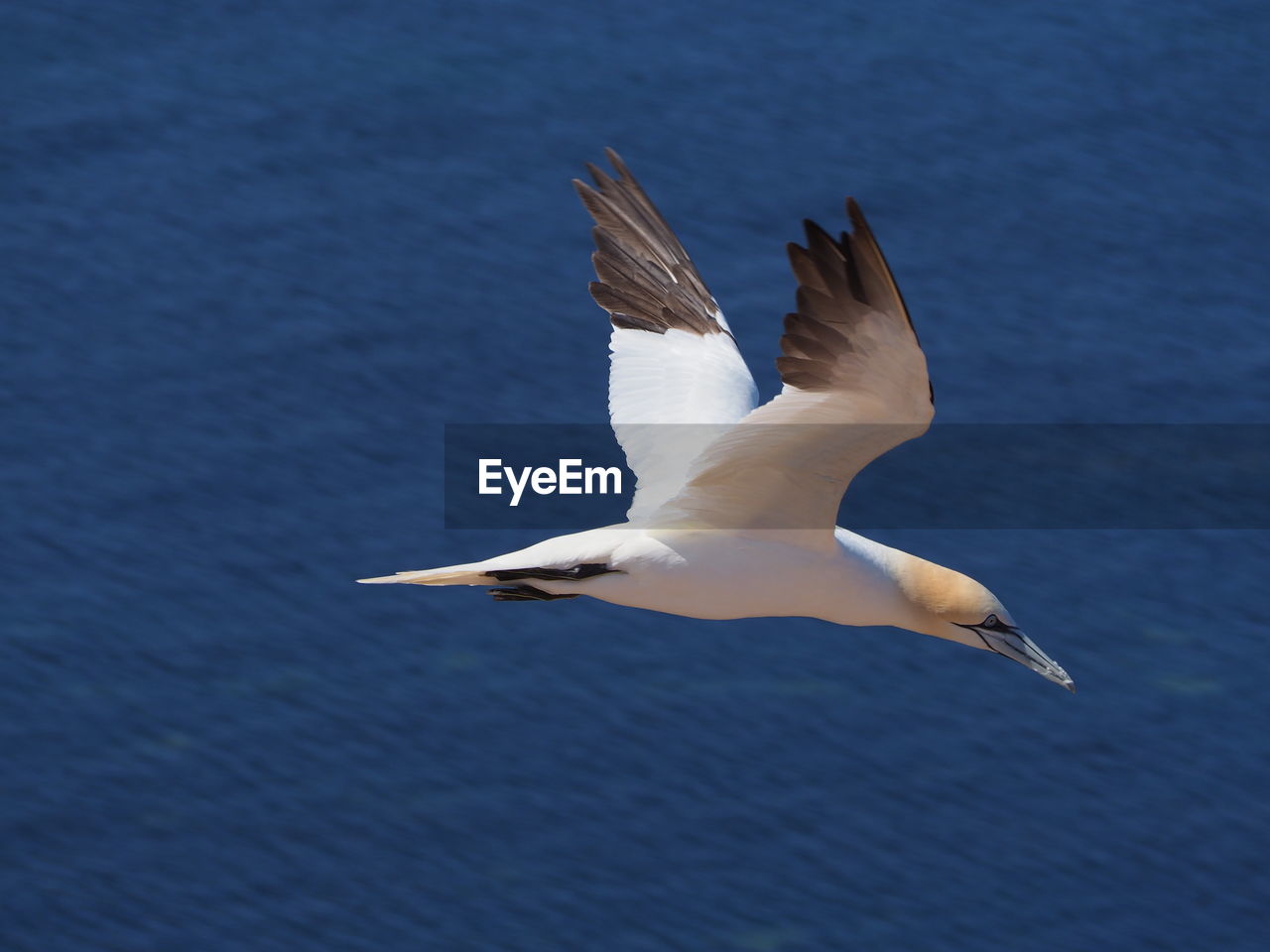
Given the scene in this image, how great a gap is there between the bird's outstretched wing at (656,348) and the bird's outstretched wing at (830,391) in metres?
1.40

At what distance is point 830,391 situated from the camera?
1365 centimetres

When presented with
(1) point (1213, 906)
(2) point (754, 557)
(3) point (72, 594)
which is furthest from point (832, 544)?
(3) point (72, 594)

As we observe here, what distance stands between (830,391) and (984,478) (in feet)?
58.7

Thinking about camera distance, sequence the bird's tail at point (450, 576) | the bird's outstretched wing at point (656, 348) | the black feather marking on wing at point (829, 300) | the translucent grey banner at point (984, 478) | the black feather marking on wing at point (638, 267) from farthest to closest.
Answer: the translucent grey banner at point (984, 478), the black feather marking on wing at point (638, 267), the bird's outstretched wing at point (656, 348), the bird's tail at point (450, 576), the black feather marking on wing at point (829, 300)

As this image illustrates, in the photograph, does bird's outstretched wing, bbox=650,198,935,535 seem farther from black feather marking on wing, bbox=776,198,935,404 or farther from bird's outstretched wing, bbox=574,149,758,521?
bird's outstretched wing, bbox=574,149,758,521

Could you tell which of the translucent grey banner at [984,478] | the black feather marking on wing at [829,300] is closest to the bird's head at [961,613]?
the black feather marking on wing at [829,300]

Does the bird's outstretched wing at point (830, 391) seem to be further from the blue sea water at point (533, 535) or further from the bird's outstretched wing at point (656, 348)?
the blue sea water at point (533, 535)

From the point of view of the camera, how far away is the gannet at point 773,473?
44.0ft

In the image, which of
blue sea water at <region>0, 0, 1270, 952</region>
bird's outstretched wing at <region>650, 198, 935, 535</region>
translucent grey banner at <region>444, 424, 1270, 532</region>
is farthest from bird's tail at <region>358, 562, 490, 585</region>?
translucent grey banner at <region>444, 424, 1270, 532</region>

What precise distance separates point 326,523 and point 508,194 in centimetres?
694

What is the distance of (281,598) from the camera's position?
30594 millimetres

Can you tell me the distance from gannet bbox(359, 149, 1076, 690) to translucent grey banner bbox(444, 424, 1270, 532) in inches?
505

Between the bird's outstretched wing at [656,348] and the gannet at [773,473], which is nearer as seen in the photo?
the gannet at [773,473]

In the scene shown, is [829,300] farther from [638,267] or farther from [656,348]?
[638,267]
